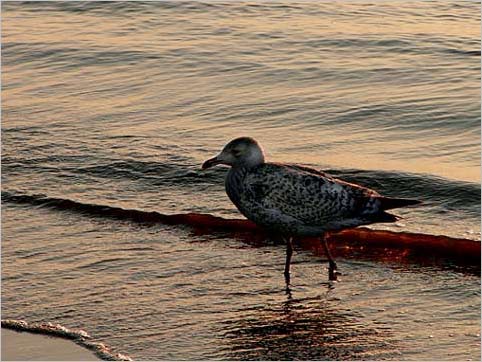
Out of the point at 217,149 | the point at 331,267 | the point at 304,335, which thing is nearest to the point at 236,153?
the point at 331,267

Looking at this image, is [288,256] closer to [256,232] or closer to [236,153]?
[236,153]

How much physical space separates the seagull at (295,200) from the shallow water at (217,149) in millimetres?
330

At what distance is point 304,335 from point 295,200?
1356 millimetres

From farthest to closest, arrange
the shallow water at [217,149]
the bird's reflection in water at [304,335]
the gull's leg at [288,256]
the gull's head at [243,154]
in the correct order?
1. the gull's head at [243,154]
2. the gull's leg at [288,256]
3. the shallow water at [217,149]
4. the bird's reflection in water at [304,335]

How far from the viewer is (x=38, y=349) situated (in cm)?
738

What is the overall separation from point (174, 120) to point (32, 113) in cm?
158

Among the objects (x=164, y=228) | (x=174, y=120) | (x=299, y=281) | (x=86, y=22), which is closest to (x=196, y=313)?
(x=299, y=281)

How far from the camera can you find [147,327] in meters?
7.78

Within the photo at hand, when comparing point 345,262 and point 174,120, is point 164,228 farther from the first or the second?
point 174,120

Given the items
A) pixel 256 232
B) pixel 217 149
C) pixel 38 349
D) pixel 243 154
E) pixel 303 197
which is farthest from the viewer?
pixel 217 149

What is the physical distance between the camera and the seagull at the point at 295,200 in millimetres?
8773

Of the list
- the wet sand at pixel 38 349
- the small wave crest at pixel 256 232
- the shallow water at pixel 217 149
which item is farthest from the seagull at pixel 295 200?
the wet sand at pixel 38 349

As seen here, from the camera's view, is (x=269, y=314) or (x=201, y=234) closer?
(x=269, y=314)

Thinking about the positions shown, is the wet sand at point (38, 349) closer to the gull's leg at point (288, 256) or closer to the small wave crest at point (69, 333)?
the small wave crest at point (69, 333)
